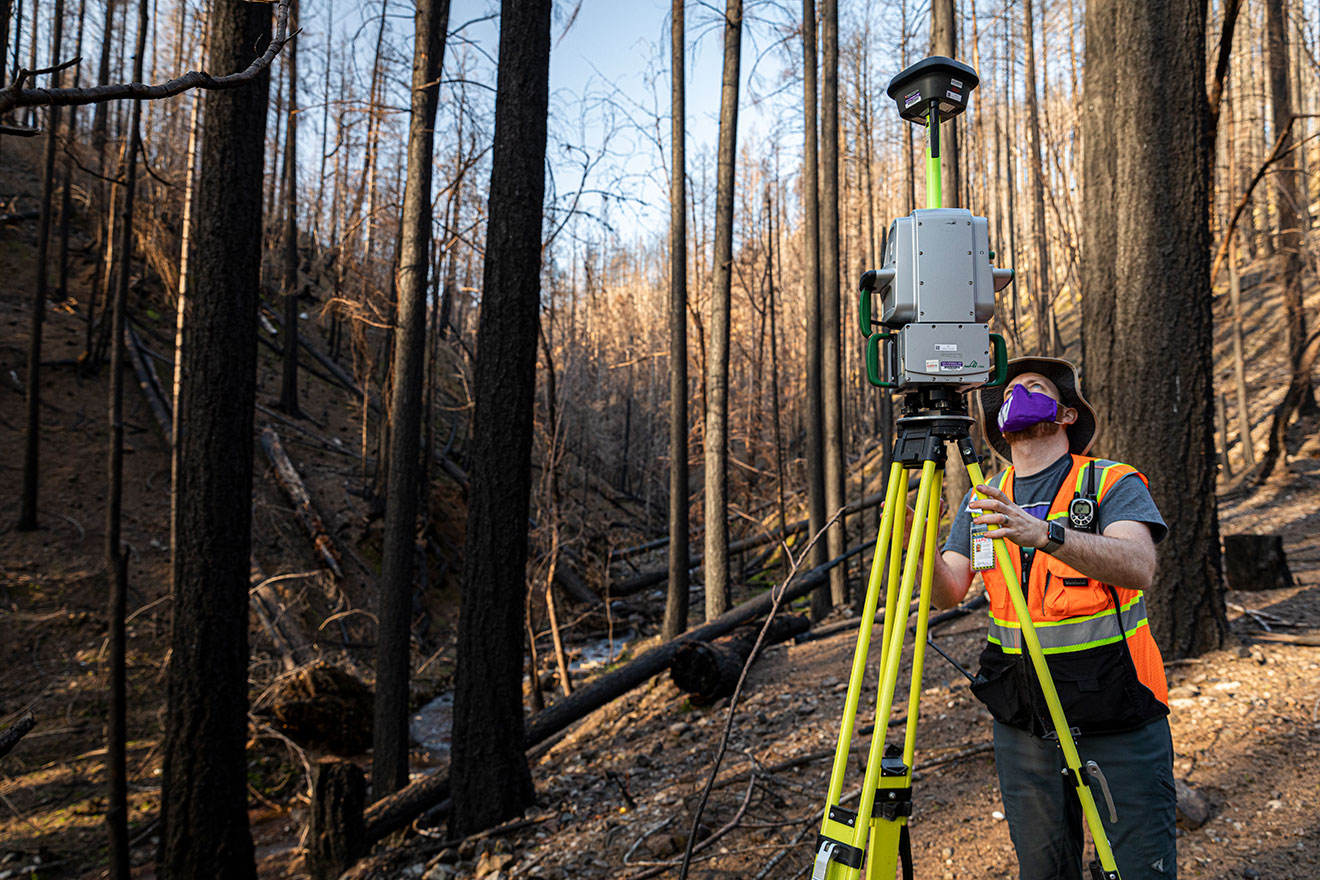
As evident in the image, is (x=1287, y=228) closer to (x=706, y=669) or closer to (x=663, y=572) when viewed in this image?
(x=706, y=669)

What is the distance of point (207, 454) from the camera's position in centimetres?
505

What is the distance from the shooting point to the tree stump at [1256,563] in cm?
530

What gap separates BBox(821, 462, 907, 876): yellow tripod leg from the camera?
5.36 feet

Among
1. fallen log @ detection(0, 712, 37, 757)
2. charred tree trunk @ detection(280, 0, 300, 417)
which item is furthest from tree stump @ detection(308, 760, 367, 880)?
charred tree trunk @ detection(280, 0, 300, 417)

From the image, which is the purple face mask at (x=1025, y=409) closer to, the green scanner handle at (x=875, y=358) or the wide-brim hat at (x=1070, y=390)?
the wide-brim hat at (x=1070, y=390)

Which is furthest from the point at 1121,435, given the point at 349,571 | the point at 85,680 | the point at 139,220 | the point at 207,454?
the point at 139,220

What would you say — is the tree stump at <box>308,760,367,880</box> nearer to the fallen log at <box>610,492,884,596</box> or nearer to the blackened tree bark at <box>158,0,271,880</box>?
the blackened tree bark at <box>158,0,271,880</box>

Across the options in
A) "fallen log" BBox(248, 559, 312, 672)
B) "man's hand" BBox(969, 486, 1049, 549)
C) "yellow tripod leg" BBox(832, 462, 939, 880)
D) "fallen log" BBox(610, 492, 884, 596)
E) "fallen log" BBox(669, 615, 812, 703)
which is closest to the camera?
"yellow tripod leg" BBox(832, 462, 939, 880)

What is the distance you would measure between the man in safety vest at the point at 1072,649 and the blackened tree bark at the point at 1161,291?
2.54 meters

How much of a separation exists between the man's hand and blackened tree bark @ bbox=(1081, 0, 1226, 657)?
117 inches

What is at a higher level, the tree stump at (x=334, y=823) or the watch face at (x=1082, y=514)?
the watch face at (x=1082, y=514)

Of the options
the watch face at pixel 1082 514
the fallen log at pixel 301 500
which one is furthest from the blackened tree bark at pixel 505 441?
the fallen log at pixel 301 500

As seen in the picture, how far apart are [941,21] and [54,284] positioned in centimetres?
1654

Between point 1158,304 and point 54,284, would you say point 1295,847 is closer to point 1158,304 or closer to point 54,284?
point 1158,304
